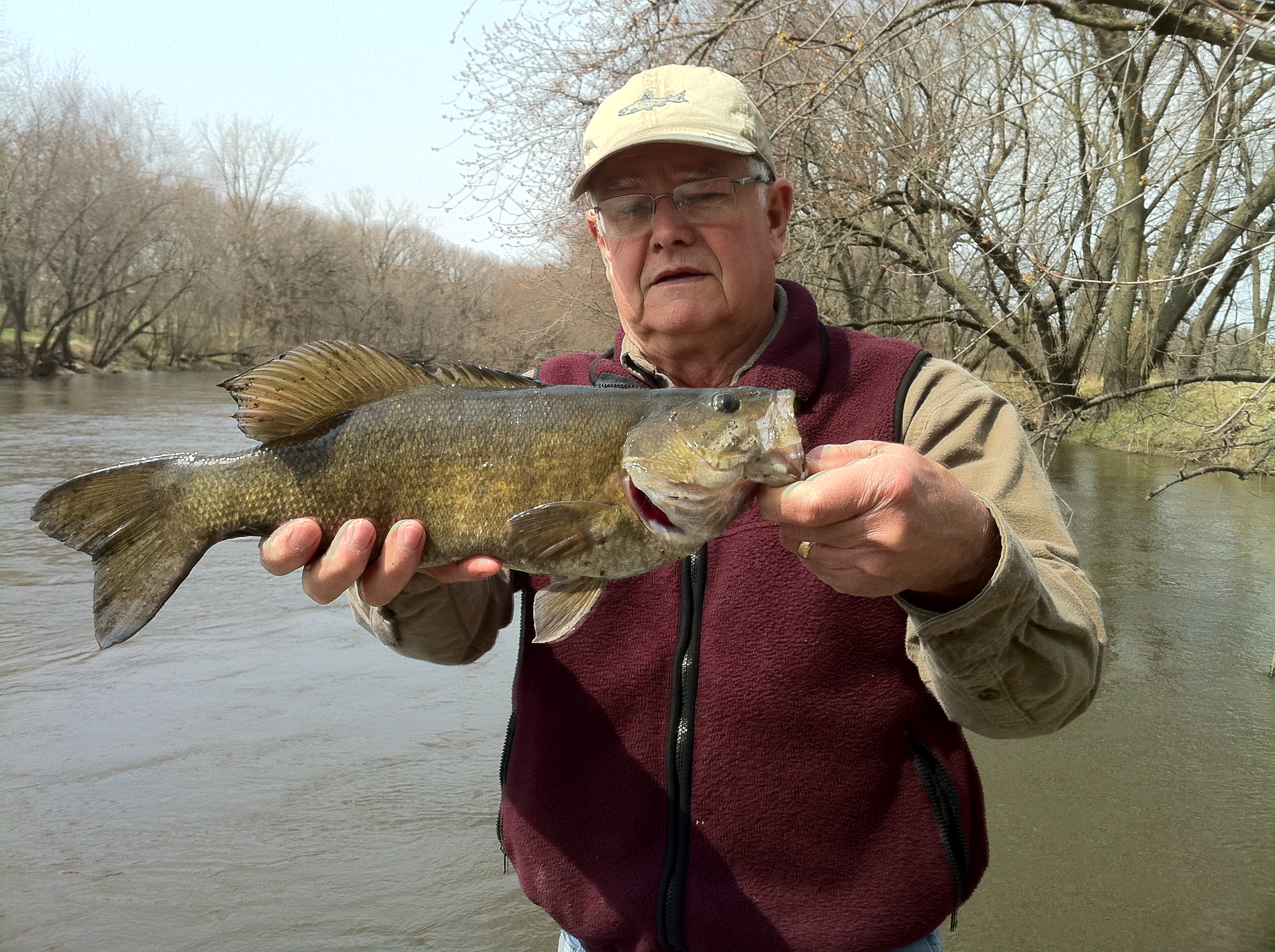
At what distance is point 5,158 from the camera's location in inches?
1273

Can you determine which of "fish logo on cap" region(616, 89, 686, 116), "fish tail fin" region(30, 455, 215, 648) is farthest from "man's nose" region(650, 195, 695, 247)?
"fish tail fin" region(30, 455, 215, 648)

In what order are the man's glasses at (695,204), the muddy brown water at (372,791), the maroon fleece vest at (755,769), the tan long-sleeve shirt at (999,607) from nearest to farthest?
1. the tan long-sleeve shirt at (999,607)
2. the maroon fleece vest at (755,769)
3. the man's glasses at (695,204)
4. the muddy brown water at (372,791)

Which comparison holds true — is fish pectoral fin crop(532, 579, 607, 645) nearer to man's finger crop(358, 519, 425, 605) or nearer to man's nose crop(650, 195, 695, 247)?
man's finger crop(358, 519, 425, 605)

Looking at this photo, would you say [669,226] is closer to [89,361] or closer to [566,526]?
[566,526]

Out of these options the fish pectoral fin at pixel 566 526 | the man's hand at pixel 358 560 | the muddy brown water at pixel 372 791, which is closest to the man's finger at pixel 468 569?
the man's hand at pixel 358 560

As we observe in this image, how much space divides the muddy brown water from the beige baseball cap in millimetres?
3263

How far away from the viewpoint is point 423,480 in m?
2.06

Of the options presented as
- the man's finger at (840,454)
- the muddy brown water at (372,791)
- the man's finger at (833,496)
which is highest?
the man's finger at (840,454)

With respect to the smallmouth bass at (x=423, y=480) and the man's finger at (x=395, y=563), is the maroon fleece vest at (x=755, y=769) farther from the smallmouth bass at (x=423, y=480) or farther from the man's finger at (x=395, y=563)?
the man's finger at (x=395, y=563)

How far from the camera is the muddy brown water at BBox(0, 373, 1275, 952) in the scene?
406 cm

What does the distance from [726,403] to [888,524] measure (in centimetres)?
45

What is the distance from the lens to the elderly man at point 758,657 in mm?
1938

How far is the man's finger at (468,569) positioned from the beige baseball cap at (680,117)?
3.71 ft

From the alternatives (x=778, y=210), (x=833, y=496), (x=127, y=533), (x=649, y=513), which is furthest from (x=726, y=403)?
(x=127, y=533)
